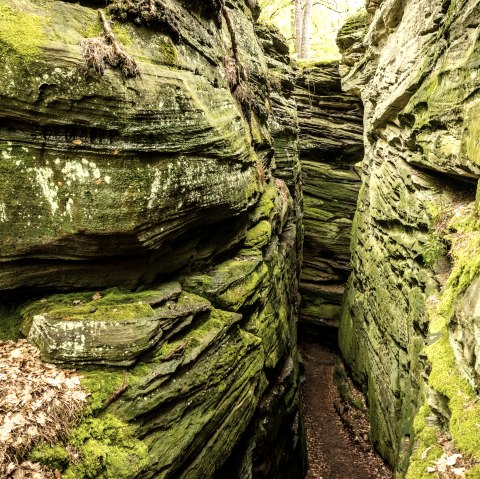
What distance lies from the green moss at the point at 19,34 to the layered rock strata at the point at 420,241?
650 cm

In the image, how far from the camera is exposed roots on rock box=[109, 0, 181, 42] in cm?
605

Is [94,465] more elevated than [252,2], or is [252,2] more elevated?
[252,2]

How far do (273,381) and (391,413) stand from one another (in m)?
3.30

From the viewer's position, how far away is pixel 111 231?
5520 millimetres

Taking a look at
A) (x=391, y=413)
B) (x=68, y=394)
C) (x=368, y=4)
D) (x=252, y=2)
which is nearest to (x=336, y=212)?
(x=368, y=4)

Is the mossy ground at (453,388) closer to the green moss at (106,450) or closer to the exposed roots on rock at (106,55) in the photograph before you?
the green moss at (106,450)

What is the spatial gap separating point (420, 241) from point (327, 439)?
9147 mm

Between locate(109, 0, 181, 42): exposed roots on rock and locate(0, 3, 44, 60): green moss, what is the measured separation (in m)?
1.59

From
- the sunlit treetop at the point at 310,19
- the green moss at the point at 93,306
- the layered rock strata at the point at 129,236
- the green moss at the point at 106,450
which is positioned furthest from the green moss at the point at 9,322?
the sunlit treetop at the point at 310,19

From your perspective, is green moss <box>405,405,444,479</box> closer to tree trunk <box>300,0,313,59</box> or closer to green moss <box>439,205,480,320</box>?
green moss <box>439,205,480,320</box>

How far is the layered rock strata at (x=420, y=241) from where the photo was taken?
178 inches

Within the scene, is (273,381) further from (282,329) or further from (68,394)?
(68,394)

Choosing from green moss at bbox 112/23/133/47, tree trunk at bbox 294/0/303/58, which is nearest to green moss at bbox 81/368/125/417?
green moss at bbox 112/23/133/47

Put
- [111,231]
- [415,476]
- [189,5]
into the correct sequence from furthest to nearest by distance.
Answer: [189,5], [111,231], [415,476]
